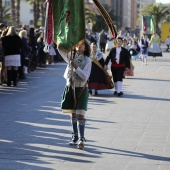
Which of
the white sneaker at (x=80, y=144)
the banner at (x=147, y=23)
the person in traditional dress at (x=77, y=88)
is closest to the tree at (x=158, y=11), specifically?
the banner at (x=147, y=23)

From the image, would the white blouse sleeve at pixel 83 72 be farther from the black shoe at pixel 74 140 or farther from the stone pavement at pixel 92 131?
the stone pavement at pixel 92 131

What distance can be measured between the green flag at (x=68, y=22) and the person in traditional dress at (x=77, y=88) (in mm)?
232

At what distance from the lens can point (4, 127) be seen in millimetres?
11742

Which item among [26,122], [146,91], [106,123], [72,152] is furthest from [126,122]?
[146,91]

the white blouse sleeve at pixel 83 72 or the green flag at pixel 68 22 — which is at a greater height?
the green flag at pixel 68 22

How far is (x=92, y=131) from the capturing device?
11.3m

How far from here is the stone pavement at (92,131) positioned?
28.5 feet

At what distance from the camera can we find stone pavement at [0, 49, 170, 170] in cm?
868

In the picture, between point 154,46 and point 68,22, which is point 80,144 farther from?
point 154,46

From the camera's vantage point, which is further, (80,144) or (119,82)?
(119,82)

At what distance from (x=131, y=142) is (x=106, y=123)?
7.03ft

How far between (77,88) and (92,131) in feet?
5.63

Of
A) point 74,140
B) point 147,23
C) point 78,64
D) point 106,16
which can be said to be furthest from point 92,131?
point 147,23

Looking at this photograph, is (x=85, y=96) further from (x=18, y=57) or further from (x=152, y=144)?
(x=18, y=57)
